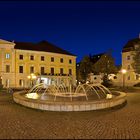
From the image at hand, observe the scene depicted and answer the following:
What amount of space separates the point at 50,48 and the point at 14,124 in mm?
47777

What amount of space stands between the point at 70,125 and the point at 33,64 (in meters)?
43.7

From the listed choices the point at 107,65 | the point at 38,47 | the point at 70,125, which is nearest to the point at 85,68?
the point at 107,65

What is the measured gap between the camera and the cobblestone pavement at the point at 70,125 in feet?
24.8

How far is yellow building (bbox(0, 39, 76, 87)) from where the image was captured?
49250 mm

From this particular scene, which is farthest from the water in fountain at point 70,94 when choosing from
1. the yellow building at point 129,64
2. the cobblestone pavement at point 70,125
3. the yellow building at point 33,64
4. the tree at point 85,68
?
the tree at point 85,68

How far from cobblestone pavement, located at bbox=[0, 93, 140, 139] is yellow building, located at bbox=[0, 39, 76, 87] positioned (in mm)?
36569

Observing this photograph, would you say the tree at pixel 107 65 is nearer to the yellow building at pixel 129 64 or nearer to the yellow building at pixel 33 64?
the yellow building at pixel 129 64

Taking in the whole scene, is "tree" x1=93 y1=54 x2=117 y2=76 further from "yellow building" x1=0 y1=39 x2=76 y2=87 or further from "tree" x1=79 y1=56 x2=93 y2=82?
"tree" x1=79 y1=56 x2=93 y2=82

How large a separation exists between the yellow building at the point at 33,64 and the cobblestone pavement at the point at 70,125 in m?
36.6

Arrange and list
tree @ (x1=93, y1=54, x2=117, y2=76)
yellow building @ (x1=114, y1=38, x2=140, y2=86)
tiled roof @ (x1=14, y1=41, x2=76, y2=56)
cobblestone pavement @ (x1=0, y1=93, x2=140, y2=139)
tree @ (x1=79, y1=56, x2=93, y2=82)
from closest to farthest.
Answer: cobblestone pavement @ (x1=0, y1=93, x2=140, y2=139) < tree @ (x1=93, y1=54, x2=117, y2=76) < tiled roof @ (x1=14, y1=41, x2=76, y2=56) < yellow building @ (x1=114, y1=38, x2=140, y2=86) < tree @ (x1=79, y1=56, x2=93, y2=82)

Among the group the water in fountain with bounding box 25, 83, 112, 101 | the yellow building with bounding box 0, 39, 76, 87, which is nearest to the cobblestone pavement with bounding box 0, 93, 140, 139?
the water in fountain with bounding box 25, 83, 112, 101

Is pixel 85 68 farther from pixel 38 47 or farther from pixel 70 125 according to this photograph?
pixel 70 125

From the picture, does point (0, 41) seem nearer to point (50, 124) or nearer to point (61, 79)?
point (61, 79)

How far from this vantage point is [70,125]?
9023 millimetres
